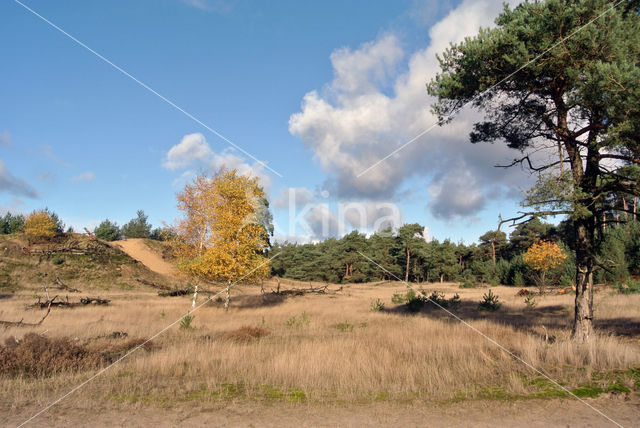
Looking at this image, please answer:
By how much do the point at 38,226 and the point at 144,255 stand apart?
13.6m

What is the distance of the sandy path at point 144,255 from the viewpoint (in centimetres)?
5203

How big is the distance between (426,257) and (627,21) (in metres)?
55.4

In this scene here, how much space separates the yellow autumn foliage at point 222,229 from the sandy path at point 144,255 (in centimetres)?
2998

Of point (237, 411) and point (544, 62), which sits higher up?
point (544, 62)

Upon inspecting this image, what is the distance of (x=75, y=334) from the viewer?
559 inches

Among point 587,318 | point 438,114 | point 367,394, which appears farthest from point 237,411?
point 438,114

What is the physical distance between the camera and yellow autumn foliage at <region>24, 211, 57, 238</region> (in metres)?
46.8

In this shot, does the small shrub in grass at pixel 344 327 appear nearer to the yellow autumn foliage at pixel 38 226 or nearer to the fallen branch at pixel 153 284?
the fallen branch at pixel 153 284

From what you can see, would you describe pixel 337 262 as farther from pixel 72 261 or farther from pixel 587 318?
pixel 587 318

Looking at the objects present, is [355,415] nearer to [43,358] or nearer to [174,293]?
[43,358]

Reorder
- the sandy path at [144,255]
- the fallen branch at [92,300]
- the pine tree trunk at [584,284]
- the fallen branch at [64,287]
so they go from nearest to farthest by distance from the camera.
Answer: the pine tree trunk at [584,284], the fallen branch at [92,300], the fallen branch at [64,287], the sandy path at [144,255]

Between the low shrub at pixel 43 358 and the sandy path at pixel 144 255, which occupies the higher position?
the sandy path at pixel 144 255

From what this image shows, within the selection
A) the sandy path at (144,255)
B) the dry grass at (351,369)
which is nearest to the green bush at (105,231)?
the sandy path at (144,255)

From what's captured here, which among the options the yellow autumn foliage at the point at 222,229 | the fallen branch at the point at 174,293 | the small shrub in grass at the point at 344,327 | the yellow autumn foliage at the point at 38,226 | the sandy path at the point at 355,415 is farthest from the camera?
the yellow autumn foliage at the point at 38,226
